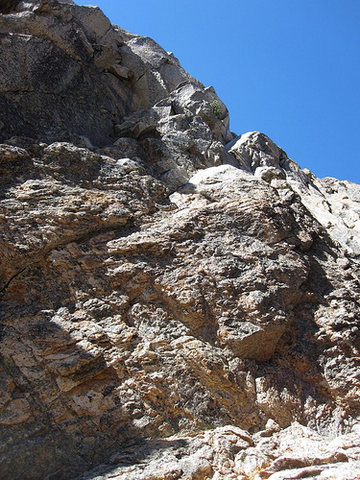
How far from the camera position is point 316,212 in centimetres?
1662

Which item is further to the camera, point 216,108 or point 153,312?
point 216,108

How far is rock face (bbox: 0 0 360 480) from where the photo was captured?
26.8 ft

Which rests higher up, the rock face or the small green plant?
the small green plant

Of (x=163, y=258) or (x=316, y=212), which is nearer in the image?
(x=163, y=258)

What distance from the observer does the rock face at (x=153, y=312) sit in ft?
26.8

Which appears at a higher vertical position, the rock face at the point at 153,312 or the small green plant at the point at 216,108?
the small green plant at the point at 216,108

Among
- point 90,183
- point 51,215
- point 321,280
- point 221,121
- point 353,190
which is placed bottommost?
point 321,280

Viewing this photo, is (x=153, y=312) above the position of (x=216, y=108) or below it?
below

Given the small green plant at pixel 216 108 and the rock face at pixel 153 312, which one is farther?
the small green plant at pixel 216 108

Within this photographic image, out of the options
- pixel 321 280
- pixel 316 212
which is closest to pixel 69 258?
pixel 321 280

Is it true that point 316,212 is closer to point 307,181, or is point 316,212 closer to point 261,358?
point 307,181

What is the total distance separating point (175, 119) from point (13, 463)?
36.2ft

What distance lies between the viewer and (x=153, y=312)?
10.1 metres

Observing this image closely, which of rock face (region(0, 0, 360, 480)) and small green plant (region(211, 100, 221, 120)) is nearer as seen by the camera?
rock face (region(0, 0, 360, 480))
